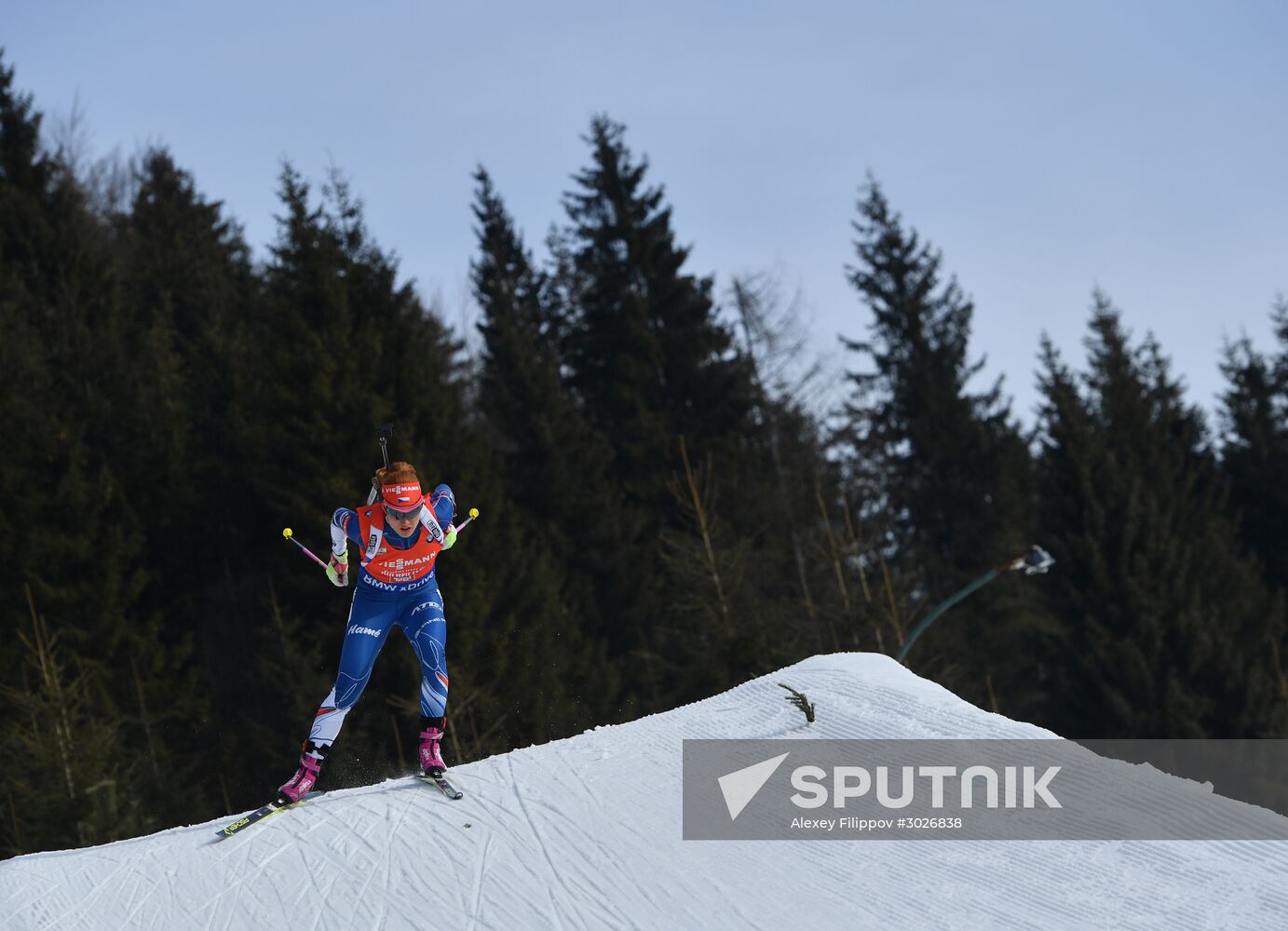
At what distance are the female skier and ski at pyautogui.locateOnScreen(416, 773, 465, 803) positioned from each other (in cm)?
4

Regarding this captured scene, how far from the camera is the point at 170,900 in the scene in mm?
7035

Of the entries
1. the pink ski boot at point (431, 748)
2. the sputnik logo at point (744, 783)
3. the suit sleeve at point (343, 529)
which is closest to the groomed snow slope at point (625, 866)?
the pink ski boot at point (431, 748)

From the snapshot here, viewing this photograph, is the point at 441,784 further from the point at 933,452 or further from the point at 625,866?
the point at 933,452

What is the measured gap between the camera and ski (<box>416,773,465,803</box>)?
8125 millimetres

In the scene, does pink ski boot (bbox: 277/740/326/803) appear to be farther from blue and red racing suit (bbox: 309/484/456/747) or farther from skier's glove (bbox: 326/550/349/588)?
skier's glove (bbox: 326/550/349/588)

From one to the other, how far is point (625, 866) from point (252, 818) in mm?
2869

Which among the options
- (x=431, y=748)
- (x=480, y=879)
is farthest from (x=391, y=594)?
(x=480, y=879)

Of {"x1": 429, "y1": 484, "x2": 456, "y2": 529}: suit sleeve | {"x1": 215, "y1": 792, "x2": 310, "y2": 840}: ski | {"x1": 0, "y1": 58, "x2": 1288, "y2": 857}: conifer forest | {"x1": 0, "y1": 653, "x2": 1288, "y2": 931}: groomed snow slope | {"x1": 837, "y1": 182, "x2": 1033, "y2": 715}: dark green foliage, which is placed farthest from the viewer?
{"x1": 837, "y1": 182, "x2": 1033, "y2": 715}: dark green foliage

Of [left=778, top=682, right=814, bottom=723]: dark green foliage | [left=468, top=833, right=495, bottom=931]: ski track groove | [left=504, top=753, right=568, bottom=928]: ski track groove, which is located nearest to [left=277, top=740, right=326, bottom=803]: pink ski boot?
[left=504, top=753, right=568, bottom=928]: ski track groove

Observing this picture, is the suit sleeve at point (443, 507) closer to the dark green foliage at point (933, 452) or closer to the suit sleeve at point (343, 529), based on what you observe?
the suit sleeve at point (343, 529)

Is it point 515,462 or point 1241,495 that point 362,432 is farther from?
point 1241,495

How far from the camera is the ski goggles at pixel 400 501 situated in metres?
8.18

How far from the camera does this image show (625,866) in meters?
6.72

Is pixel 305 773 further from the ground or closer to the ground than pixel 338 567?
closer to the ground
